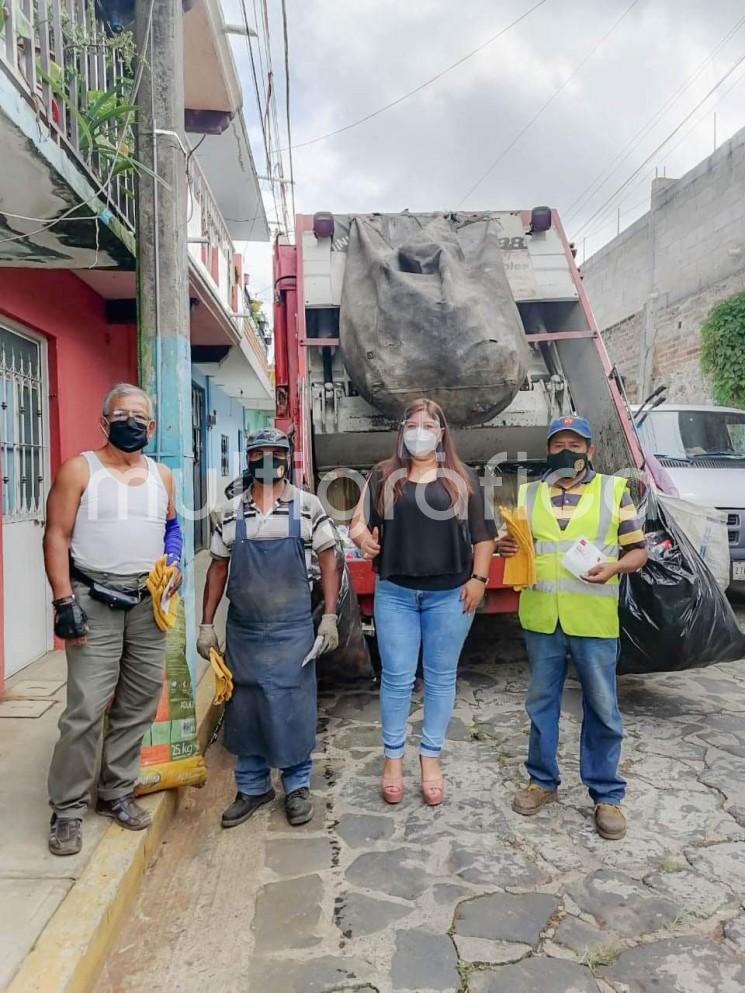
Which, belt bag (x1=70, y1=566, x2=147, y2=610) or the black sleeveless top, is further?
the black sleeveless top

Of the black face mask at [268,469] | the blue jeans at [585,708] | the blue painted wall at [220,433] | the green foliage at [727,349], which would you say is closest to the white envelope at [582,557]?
the blue jeans at [585,708]

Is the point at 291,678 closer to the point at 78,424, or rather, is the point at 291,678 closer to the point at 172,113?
the point at 172,113

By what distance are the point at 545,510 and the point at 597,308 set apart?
14.9 meters

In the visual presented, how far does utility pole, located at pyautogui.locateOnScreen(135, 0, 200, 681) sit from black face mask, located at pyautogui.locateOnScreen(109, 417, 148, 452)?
1.58 ft

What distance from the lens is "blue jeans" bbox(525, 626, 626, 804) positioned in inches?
113

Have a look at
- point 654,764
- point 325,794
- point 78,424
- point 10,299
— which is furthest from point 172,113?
point 654,764

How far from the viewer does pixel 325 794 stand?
10.7 ft

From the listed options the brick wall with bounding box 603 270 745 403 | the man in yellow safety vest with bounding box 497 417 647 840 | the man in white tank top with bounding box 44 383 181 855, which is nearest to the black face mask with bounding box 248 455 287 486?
the man in white tank top with bounding box 44 383 181 855

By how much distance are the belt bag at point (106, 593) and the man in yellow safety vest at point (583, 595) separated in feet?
4.89

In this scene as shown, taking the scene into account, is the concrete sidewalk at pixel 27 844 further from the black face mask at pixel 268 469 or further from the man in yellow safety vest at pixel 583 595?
the man in yellow safety vest at pixel 583 595

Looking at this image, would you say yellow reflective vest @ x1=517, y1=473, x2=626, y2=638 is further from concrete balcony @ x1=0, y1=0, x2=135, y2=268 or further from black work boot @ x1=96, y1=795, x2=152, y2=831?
concrete balcony @ x1=0, y1=0, x2=135, y2=268

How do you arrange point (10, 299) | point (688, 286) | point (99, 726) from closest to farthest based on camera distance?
point (99, 726) < point (10, 299) < point (688, 286)

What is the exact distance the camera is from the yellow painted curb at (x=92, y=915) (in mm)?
1955

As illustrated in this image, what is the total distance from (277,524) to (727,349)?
32.6 feet
